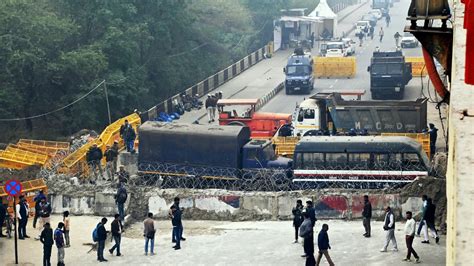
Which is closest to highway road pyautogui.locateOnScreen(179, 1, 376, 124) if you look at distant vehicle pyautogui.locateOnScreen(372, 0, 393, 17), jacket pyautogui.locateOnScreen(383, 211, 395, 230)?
jacket pyautogui.locateOnScreen(383, 211, 395, 230)

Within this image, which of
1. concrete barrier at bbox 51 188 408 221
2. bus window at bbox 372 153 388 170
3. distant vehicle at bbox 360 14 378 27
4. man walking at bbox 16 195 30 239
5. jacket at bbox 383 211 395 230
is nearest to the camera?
jacket at bbox 383 211 395 230

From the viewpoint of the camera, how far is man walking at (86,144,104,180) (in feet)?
113

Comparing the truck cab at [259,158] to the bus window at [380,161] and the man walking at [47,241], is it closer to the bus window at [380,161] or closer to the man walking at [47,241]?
the bus window at [380,161]

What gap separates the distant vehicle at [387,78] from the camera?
5253 cm

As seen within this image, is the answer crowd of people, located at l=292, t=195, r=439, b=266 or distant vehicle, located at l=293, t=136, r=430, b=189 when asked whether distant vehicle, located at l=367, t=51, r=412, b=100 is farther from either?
crowd of people, located at l=292, t=195, r=439, b=266

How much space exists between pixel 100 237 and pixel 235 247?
12.2 ft

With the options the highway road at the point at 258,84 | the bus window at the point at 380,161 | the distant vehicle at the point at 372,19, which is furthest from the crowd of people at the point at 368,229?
the distant vehicle at the point at 372,19

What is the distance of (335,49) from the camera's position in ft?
224

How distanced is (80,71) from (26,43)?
316cm

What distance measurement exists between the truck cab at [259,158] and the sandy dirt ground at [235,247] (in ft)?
9.69

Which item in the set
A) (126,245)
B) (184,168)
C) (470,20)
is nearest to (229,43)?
(184,168)

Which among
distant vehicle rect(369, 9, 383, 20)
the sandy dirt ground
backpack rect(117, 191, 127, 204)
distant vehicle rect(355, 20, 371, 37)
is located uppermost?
distant vehicle rect(369, 9, 383, 20)

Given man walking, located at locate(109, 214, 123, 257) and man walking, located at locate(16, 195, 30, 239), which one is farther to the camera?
man walking, located at locate(16, 195, 30, 239)

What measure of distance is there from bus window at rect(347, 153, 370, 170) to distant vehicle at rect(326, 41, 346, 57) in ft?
118
